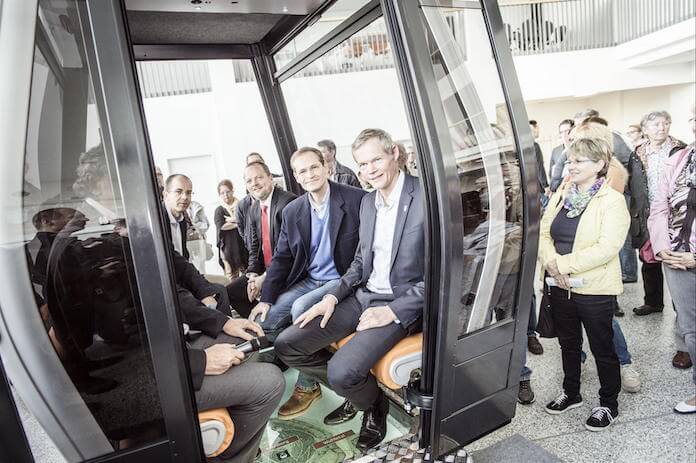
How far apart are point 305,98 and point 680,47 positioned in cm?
785

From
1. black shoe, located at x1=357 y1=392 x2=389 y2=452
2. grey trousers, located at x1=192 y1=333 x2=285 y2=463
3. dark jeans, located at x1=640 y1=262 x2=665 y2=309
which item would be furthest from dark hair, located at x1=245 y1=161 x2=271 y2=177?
dark jeans, located at x1=640 y1=262 x2=665 y2=309

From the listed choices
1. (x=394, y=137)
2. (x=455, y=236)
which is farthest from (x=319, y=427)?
(x=394, y=137)

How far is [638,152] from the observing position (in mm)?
3777

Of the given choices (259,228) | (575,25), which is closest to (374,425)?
(259,228)

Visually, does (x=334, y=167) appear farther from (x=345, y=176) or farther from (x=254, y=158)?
(x=254, y=158)

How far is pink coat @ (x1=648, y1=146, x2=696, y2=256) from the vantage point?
7.84 feet

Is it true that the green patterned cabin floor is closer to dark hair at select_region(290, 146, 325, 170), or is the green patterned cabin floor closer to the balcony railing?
dark hair at select_region(290, 146, 325, 170)

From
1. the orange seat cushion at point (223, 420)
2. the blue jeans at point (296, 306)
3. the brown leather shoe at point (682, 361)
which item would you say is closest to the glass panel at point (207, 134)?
the blue jeans at point (296, 306)

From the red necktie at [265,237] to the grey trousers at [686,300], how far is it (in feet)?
7.44

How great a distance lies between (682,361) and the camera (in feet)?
9.02

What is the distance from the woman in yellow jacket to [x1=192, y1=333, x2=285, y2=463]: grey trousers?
1479mm

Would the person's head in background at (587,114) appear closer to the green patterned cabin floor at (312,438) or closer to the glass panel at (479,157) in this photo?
the glass panel at (479,157)

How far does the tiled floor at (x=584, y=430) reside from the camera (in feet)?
6.85

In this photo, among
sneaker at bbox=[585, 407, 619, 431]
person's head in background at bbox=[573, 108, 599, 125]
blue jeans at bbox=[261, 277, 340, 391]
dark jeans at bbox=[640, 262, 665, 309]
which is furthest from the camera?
dark jeans at bbox=[640, 262, 665, 309]
